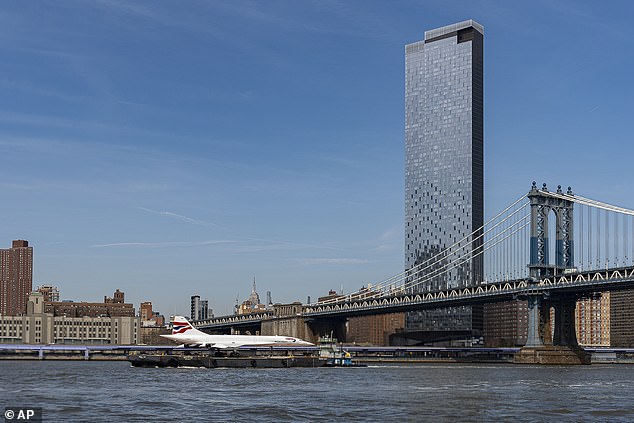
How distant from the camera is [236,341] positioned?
18638 centimetres

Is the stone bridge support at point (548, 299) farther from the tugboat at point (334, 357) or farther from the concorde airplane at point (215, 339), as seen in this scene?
the concorde airplane at point (215, 339)

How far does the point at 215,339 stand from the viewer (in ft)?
632

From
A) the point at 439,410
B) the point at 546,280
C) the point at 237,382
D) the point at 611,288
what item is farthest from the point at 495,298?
the point at 439,410

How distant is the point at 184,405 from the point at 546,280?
10082 cm

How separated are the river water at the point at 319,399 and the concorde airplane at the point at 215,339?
8244 centimetres

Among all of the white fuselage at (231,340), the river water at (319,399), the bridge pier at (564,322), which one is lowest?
the white fuselage at (231,340)

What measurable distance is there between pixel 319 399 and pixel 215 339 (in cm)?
11921

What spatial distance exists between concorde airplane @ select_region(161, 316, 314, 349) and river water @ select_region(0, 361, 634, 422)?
8244cm

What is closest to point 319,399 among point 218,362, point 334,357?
point 218,362

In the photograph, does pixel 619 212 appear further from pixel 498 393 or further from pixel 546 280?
pixel 498 393

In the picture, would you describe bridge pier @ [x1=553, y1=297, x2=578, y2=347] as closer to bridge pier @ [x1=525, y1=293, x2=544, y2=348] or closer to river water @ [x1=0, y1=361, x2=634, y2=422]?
bridge pier @ [x1=525, y1=293, x2=544, y2=348]

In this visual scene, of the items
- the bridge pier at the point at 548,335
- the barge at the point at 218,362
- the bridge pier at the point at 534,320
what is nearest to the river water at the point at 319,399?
the barge at the point at 218,362

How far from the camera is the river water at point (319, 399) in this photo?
62469mm

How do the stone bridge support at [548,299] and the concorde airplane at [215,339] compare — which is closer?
the stone bridge support at [548,299]
